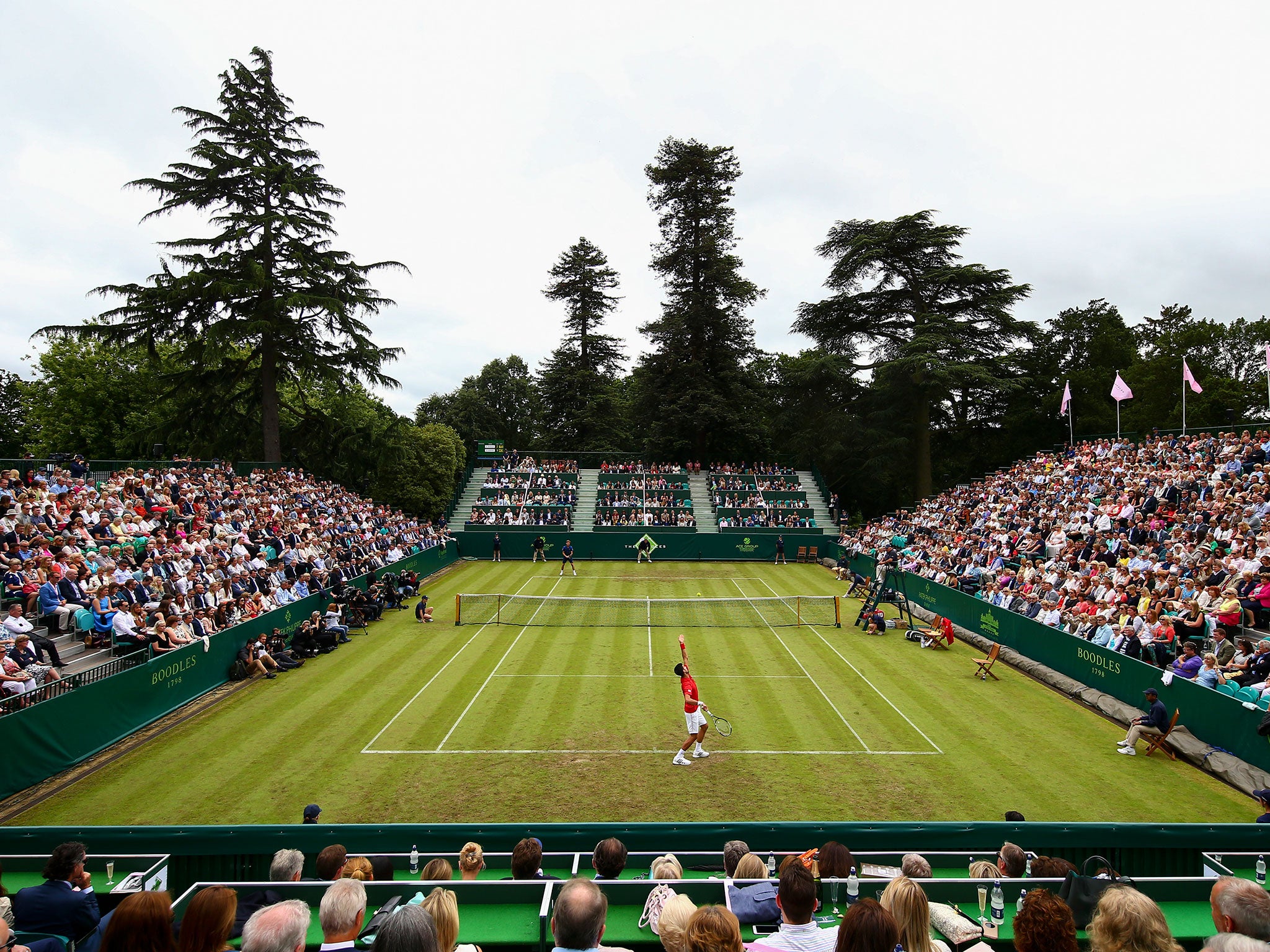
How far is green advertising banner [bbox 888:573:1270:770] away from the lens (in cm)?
1265

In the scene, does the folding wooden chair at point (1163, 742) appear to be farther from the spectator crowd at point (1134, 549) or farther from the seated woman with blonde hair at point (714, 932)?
the seated woman with blonde hair at point (714, 932)

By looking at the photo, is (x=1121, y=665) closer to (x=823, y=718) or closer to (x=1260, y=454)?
(x=823, y=718)

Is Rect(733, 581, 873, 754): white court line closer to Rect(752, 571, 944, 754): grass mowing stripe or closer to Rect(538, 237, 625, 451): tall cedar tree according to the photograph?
Rect(752, 571, 944, 754): grass mowing stripe

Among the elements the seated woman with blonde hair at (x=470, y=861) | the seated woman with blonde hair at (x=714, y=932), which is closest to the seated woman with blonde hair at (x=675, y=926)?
the seated woman with blonde hair at (x=714, y=932)

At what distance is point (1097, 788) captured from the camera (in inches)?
492

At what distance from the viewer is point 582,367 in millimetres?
65125

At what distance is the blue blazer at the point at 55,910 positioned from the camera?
5891 mm

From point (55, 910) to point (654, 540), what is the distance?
3855 cm

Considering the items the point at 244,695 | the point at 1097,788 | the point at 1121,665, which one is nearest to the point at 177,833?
the point at 244,695

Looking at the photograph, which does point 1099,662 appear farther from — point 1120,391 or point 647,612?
point 1120,391

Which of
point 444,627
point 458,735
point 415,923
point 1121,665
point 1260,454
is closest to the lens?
point 415,923

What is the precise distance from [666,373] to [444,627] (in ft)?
114

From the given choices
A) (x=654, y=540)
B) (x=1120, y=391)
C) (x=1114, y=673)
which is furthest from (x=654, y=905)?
(x=654, y=540)

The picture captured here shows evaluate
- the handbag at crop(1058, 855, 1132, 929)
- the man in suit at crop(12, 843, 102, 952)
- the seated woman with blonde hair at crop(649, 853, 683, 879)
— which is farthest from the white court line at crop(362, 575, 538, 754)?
the handbag at crop(1058, 855, 1132, 929)
